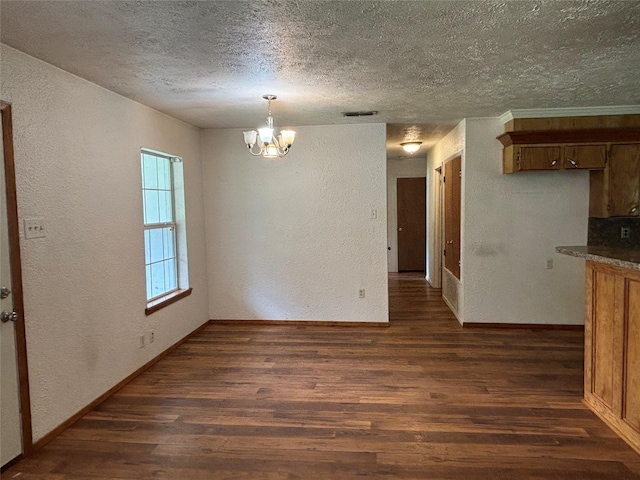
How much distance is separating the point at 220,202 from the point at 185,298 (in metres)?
1.23

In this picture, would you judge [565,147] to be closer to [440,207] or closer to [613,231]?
[613,231]

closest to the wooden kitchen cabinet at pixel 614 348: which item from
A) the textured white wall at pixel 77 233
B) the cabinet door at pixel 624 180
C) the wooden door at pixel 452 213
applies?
the cabinet door at pixel 624 180

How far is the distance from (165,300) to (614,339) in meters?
3.64

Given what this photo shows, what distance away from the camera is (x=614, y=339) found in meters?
2.52

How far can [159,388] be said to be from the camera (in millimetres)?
3279

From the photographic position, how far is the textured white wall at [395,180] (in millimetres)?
8578

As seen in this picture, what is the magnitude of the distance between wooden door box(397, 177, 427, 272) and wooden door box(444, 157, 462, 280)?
8.81 ft

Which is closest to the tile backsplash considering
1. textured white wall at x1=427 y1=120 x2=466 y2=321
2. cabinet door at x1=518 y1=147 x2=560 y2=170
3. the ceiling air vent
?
cabinet door at x1=518 y1=147 x2=560 y2=170

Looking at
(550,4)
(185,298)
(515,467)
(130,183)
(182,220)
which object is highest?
(550,4)

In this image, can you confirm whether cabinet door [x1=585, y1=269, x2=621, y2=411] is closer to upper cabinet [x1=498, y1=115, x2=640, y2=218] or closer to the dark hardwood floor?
the dark hardwood floor

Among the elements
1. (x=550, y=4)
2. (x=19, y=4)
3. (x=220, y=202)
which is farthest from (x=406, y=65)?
(x=220, y=202)

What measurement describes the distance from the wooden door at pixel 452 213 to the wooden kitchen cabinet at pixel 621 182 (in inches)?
57.3

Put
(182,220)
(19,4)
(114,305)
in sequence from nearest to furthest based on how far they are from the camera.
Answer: (19,4)
(114,305)
(182,220)

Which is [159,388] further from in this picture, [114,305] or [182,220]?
[182,220]
